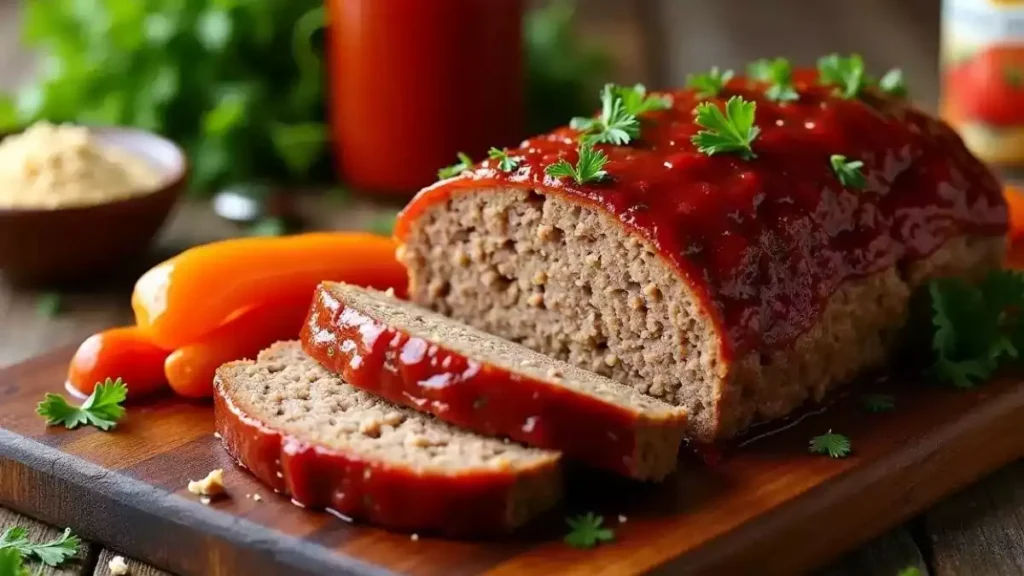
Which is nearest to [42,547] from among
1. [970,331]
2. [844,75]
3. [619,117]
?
[619,117]

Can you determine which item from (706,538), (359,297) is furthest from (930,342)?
(359,297)

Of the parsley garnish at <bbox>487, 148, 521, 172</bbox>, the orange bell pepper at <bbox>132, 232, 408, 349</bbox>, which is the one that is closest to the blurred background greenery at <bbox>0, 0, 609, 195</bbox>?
the orange bell pepper at <bbox>132, 232, 408, 349</bbox>

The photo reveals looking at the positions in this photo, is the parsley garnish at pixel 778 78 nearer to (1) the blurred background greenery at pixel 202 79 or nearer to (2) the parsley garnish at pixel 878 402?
(2) the parsley garnish at pixel 878 402

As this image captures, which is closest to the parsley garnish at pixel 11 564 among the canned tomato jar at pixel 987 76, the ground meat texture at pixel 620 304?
the ground meat texture at pixel 620 304

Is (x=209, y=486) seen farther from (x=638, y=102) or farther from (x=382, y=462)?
(x=638, y=102)

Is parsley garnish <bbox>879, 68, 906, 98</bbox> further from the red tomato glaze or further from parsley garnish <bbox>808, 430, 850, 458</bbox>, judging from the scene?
the red tomato glaze

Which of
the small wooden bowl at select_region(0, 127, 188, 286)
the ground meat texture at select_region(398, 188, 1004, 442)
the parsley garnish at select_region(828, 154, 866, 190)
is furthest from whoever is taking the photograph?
the small wooden bowl at select_region(0, 127, 188, 286)
